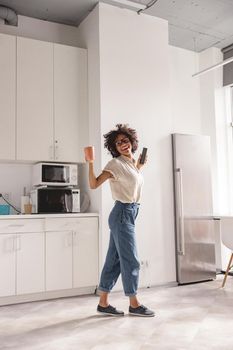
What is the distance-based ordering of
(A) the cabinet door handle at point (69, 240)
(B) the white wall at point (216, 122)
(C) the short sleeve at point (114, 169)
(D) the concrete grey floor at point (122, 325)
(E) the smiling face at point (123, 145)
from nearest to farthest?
(D) the concrete grey floor at point (122, 325) → (C) the short sleeve at point (114, 169) → (E) the smiling face at point (123, 145) → (A) the cabinet door handle at point (69, 240) → (B) the white wall at point (216, 122)

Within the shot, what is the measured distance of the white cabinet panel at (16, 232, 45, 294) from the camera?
3580 mm

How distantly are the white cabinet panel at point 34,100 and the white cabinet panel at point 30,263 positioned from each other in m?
0.84

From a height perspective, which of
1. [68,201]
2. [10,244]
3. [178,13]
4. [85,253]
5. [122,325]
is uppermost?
[178,13]

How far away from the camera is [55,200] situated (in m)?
3.95

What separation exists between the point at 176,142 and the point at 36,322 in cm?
250

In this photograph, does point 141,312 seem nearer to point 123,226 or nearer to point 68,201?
point 123,226

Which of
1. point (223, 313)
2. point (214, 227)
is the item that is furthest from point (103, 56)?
point (223, 313)

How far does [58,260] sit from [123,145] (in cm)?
139

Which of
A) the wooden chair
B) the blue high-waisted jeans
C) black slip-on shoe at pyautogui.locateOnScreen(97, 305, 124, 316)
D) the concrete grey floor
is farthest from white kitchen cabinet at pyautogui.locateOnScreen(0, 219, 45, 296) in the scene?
the wooden chair

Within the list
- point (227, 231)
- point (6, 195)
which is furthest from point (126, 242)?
point (6, 195)

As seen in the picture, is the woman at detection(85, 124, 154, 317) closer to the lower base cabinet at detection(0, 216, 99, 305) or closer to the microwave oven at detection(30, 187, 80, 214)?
the lower base cabinet at detection(0, 216, 99, 305)

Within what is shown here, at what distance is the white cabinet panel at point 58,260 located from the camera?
3708 mm

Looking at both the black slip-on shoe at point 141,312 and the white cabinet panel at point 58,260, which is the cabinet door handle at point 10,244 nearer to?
the white cabinet panel at point 58,260

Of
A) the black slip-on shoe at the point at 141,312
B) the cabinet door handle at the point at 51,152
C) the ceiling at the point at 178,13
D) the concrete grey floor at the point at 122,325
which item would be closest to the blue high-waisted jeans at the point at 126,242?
the black slip-on shoe at the point at 141,312
